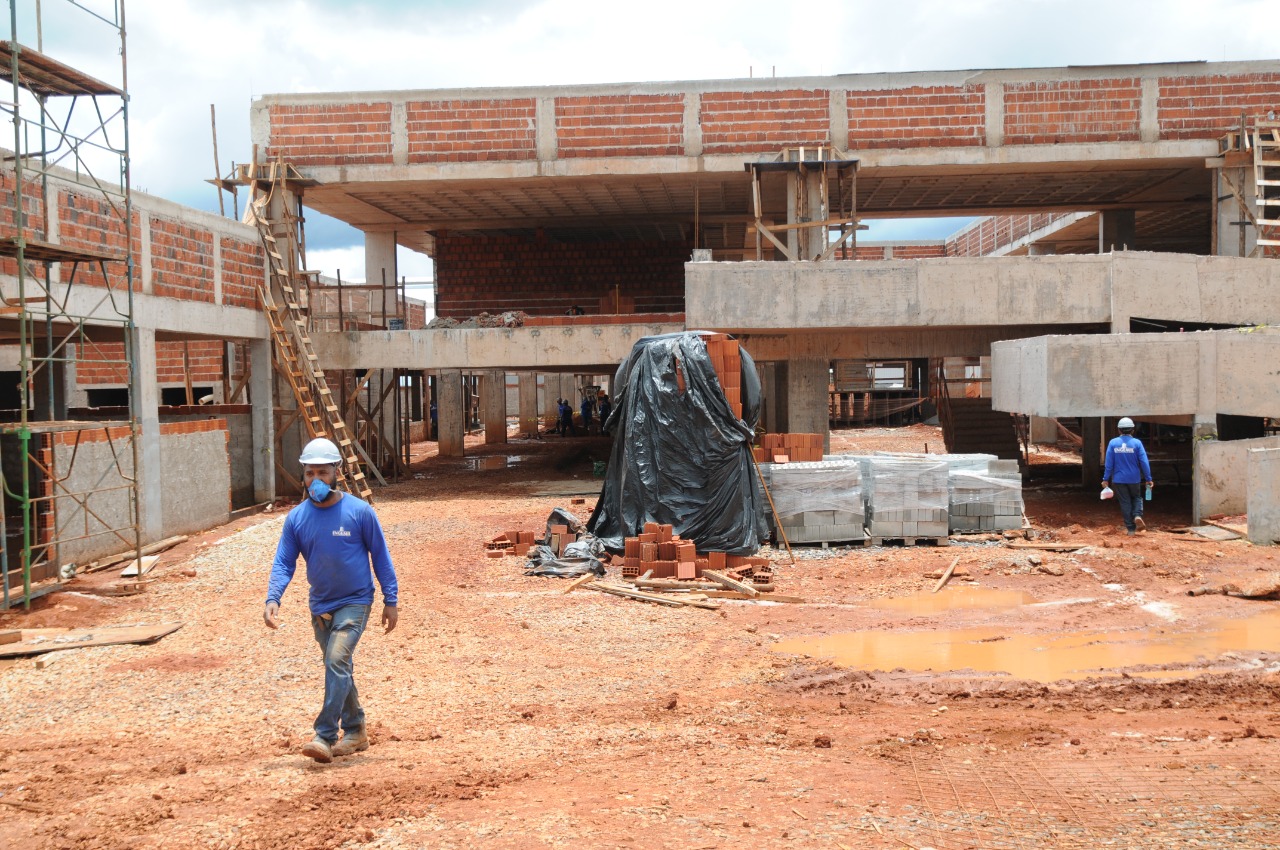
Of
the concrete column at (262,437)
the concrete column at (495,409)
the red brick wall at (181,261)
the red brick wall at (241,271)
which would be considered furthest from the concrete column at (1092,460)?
the concrete column at (495,409)

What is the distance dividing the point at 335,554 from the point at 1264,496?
37.4 feet

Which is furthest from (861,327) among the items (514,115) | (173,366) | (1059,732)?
(173,366)

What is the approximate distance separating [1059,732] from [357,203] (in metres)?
22.5

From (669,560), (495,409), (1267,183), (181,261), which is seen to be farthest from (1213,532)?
(495,409)

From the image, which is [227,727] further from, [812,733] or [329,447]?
[812,733]

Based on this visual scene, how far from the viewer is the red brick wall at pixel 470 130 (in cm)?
2212

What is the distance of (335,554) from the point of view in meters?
5.54

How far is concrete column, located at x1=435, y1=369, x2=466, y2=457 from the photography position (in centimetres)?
3147

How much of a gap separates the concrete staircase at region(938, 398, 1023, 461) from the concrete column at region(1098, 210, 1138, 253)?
7462mm

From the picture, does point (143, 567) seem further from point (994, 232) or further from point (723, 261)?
point (994, 232)

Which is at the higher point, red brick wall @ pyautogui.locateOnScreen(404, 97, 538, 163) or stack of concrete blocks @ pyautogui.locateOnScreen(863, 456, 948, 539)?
red brick wall @ pyautogui.locateOnScreen(404, 97, 538, 163)

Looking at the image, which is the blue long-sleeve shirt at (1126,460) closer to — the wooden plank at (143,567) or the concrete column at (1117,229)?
the wooden plank at (143,567)

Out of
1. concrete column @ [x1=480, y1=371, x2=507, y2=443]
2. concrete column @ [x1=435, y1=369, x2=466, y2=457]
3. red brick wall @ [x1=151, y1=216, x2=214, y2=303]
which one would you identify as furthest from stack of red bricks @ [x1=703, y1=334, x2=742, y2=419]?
concrete column @ [x1=480, y1=371, x2=507, y2=443]

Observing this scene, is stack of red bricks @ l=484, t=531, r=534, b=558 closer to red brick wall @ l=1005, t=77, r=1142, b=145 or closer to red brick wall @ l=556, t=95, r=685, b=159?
red brick wall @ l=556, t=95, r=685, b=159
